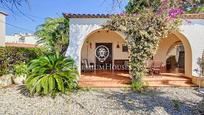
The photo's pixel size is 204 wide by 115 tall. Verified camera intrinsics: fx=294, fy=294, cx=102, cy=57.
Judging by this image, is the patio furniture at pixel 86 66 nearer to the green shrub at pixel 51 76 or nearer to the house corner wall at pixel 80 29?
the house corner wall at pixel 80 29

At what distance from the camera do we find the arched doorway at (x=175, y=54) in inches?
769

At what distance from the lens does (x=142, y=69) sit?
16.8 metres

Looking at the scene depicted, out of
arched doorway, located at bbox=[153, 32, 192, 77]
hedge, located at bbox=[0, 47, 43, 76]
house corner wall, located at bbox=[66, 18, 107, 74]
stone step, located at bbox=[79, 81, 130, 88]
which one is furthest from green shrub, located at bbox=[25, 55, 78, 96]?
arched doorway, located at bbox=[153, 32, 192, 77]

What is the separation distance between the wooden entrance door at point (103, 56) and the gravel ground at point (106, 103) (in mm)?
8309

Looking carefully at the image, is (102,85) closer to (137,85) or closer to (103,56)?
(137,85)

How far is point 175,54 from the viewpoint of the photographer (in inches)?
1161

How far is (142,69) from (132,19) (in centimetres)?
290

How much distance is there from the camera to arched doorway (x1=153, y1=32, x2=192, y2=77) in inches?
769

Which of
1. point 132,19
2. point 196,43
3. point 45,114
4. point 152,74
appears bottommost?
point 45,114

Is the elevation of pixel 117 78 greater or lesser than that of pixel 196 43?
lesser

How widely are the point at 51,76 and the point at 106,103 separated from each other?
3.55 meters

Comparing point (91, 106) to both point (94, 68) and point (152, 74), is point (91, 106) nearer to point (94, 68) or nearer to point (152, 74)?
point (152, 74)

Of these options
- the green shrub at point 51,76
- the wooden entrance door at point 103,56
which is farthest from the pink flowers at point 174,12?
the wooden entrance door at point 103,56

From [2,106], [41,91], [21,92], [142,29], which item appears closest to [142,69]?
[142,29]
